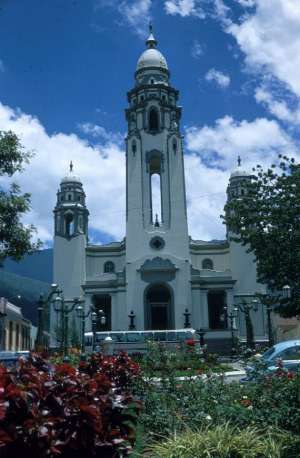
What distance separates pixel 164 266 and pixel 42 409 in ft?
143

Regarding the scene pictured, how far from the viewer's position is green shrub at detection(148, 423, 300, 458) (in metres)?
5.48

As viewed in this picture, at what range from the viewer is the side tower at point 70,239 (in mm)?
50281

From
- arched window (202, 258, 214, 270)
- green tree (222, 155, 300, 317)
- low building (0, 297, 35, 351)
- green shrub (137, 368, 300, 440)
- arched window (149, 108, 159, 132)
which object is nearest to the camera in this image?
green shrub (137, 368, 300, 440)

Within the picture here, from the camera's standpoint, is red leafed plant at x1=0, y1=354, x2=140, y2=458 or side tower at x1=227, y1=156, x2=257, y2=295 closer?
red leafed plant at x1=0, y1=354, x2=140, y2=458

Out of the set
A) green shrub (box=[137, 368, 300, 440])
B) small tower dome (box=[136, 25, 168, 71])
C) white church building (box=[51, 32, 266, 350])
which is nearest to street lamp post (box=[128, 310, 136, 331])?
white church building (box=[51, 32, 266, 350])

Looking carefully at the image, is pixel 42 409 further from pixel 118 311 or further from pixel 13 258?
pixel 118 311

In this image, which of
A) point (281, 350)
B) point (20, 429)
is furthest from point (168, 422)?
point (281, 350)

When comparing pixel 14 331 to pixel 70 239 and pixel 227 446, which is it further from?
pixel 227 446

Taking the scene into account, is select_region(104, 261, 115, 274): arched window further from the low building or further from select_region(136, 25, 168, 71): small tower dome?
select_region(136, 25, 168, 71): small tower dome

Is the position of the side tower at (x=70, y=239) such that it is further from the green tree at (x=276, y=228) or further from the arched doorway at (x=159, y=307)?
the green tree at (x=276, y=228)

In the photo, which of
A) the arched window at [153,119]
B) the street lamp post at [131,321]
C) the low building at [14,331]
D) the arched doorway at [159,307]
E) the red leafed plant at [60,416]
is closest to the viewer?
the red leafed plant at [60,416]

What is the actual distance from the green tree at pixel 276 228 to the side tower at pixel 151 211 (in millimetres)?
23054

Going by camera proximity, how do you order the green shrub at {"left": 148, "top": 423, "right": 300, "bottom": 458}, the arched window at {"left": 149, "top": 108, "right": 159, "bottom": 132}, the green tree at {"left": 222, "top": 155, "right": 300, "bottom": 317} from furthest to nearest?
the arched window at {"left": 149, "top": 108, "right": 159, "bottom": 132} < the green tree at {"left": 222, "top": 155, "right": 300, "bottom": 317} < the green shrub at {"left": 148, "top": 423, "right": 300, "bottom": 458}

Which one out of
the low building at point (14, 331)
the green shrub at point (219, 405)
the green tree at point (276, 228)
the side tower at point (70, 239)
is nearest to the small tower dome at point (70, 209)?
the side tower at point (70, 239)
